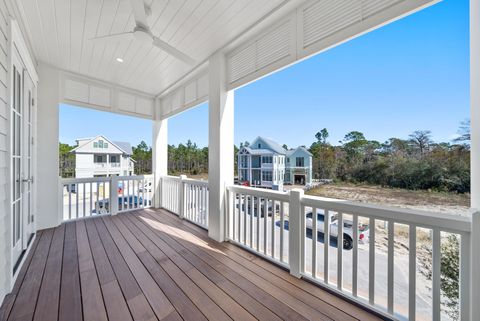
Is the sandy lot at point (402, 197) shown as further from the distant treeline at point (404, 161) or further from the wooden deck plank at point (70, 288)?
the wooden deck plank at point (70, 288)

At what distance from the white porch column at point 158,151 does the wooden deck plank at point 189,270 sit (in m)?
1.30

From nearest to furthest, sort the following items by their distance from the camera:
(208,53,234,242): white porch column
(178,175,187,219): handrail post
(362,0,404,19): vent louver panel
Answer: (362,0,404,19): vent louver panel, (208,53,234,242): white porch column, (178,175,187,219): handrail post

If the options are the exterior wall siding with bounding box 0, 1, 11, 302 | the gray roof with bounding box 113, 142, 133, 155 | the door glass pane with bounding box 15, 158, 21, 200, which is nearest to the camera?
the exterior wall siding with bounding box 0, 1, 11, 302

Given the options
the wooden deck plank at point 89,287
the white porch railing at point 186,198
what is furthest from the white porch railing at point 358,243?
the wooden deck plank at point 89,287

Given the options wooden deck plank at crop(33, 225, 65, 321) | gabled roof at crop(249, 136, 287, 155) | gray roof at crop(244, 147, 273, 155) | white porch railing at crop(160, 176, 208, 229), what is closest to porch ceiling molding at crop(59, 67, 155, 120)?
white porch railing at crop(160, 176, 208, 229)

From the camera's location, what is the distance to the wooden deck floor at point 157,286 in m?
1.43

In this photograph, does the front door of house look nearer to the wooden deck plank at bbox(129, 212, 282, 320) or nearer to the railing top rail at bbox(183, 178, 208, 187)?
the wooden deck plank at bbox(129, 212, 282, 320)

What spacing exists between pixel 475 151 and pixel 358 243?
0.94m

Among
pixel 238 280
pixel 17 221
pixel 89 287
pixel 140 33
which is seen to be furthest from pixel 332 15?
pixel 17 221

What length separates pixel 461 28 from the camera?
120cm

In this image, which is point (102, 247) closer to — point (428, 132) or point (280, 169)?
point (280, 169)

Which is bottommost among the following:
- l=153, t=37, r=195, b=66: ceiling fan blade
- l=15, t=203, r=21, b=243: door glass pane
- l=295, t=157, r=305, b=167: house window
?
l=15, t=203, r=21, b=243: door glass pane

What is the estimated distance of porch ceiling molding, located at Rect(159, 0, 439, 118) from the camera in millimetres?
→ 1415

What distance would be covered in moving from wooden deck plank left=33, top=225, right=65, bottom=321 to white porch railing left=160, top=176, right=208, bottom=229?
1.74 m
